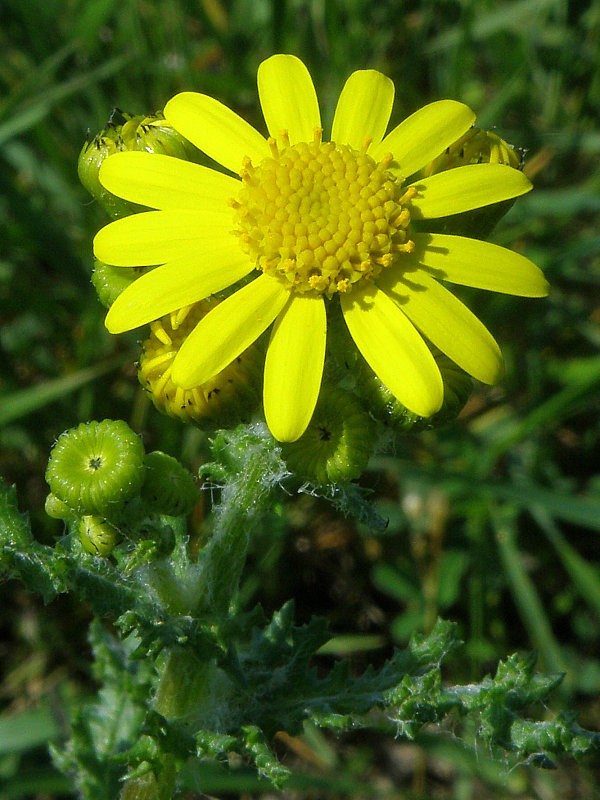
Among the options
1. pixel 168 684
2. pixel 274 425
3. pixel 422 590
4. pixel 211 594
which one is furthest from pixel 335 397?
pixel 422 590

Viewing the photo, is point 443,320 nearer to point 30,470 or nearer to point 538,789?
point 30,470

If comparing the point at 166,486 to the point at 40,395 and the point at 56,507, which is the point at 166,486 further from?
the point at 40,395

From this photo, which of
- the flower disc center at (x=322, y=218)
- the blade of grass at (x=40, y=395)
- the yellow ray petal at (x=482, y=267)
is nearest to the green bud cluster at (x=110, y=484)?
the flower disc center at (x=322, y=218)

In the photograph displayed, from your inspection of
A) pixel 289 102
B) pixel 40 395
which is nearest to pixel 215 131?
pixel 289 102

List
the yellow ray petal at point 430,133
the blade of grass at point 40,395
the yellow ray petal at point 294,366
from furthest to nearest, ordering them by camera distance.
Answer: the blade of grass at point 40,395 → the yellow ray petal at point 430,133 → the yellow ray petal at point 294,366

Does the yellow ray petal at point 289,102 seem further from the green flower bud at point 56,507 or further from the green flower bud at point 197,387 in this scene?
the green flower bud at point 56,507
